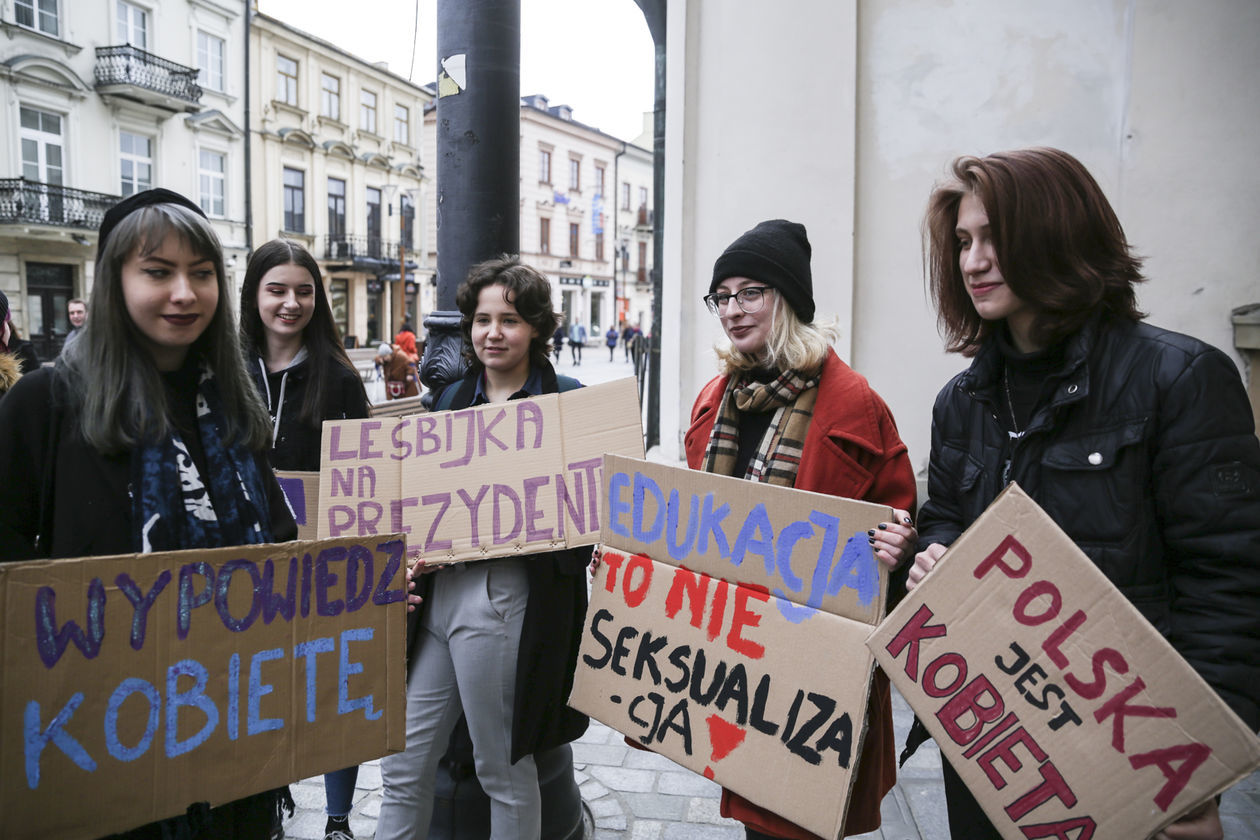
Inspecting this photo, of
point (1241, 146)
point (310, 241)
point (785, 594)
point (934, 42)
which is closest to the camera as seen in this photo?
point (785, 594)

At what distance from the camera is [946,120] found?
4707 millimetres

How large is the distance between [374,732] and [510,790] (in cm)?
75

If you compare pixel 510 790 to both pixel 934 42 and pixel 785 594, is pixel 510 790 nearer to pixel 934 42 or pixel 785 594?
pixel 785 594

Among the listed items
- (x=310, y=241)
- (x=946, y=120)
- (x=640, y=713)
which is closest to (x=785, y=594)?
(x=640, y=713)

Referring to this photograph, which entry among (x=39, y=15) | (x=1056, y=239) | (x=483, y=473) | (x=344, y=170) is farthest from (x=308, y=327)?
(x=344, y=170)

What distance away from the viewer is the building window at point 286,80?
30.6 metres

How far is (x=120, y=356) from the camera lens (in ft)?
5.61

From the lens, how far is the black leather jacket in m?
1.42

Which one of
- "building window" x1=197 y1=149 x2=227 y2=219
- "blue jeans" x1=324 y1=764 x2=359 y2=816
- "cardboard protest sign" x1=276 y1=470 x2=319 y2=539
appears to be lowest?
"blue jeans" x1=324 y1=764 x2=359 y2=816

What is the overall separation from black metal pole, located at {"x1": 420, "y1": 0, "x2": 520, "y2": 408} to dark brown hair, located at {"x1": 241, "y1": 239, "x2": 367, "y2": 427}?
370 mm

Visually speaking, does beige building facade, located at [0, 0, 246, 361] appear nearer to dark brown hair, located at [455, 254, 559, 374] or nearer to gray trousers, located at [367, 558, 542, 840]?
dark brown hair, located at [455, 254, 559, 374]

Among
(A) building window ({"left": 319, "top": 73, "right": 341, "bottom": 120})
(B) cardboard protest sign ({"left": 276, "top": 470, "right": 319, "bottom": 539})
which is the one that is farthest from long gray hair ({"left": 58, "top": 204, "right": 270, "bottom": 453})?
(A) building window ({"left": 319, "top": 73, "right": 341, "bottom": 120})

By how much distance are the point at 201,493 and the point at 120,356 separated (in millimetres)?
330

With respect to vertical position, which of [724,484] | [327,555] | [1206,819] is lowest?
[1206,819]
